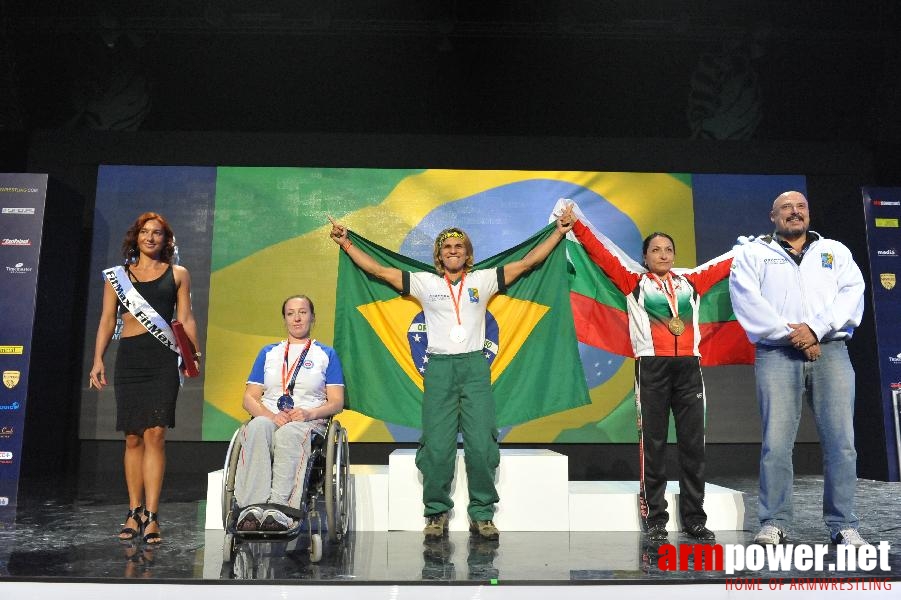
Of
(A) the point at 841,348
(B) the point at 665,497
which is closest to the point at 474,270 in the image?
(B) the point at 665,497

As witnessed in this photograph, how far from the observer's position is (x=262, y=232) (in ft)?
20.3

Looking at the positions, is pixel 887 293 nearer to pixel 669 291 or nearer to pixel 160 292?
pixel 669 291

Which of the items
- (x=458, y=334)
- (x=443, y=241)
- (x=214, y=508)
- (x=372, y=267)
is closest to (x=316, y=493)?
(x=214, y=508)

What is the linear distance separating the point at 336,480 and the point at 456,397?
2.56 feet

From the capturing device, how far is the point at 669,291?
11.6ft

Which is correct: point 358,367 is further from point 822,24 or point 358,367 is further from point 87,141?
point 822,24

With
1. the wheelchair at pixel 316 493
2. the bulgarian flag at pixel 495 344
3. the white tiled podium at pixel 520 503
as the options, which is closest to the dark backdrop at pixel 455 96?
the bulgarian flag at pixel 495 344

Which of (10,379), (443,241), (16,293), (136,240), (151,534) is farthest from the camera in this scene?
(16,293)

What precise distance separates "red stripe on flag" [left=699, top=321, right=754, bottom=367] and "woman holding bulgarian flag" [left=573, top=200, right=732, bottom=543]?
0.46 m

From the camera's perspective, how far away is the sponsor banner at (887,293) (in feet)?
18.9

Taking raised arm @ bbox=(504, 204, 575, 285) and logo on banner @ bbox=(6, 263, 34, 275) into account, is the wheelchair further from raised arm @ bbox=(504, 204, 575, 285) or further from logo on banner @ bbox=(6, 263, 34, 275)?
logo on banner @ bbox=(6, 263, 34, 275)

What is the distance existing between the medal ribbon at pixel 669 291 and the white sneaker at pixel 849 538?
3.84 ft

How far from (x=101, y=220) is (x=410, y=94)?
294 cm

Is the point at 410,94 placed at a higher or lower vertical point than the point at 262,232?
higher
